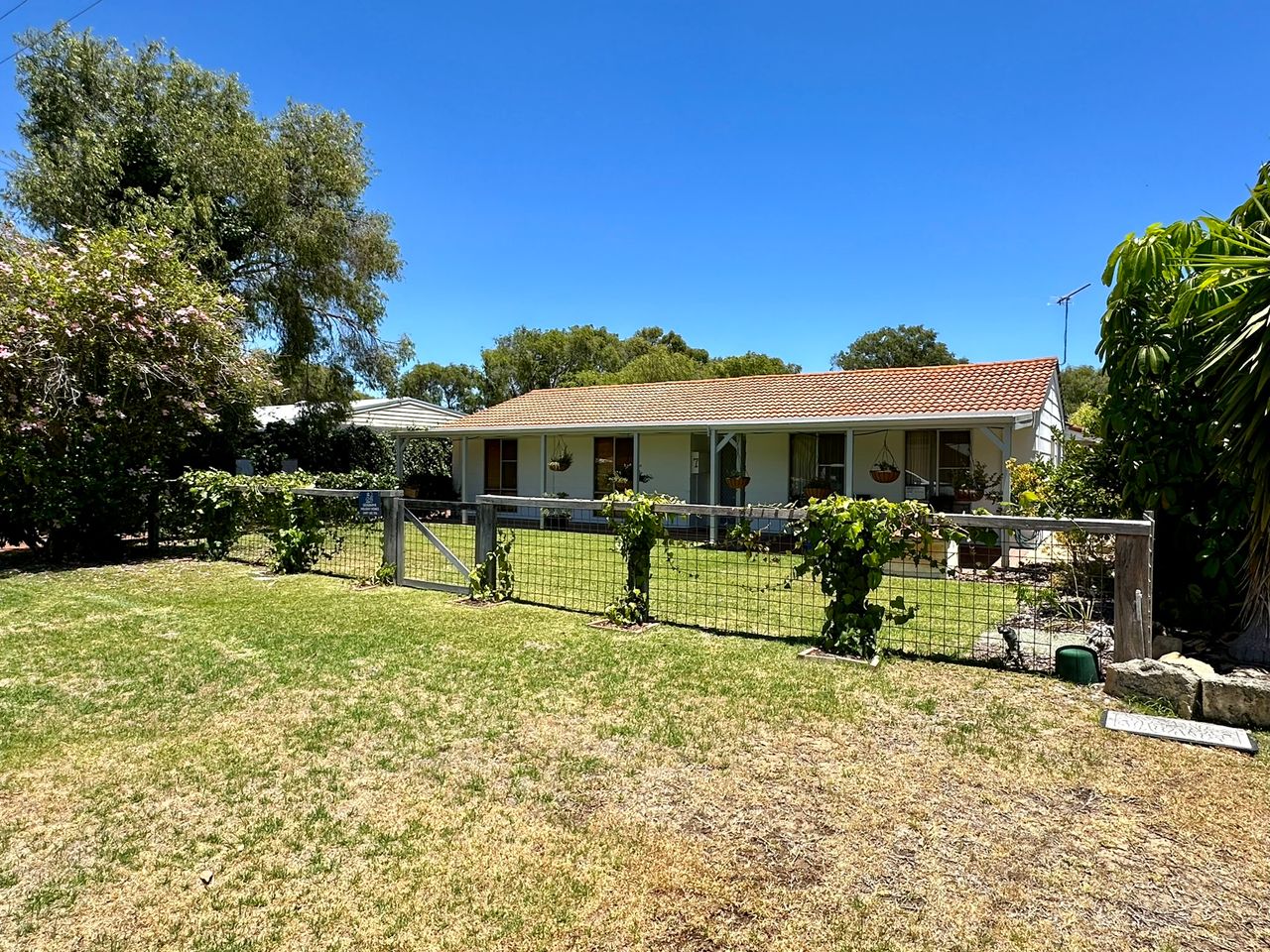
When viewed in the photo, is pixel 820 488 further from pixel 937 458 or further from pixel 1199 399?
pixel 1199 399

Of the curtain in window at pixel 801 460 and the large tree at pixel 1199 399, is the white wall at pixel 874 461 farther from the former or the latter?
the large tree at pixel 1199 399

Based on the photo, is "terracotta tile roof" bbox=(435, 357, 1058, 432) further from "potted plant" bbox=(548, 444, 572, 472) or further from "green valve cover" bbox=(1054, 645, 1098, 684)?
"green valve cover" bbox=(1054, 645, 1098, 684)

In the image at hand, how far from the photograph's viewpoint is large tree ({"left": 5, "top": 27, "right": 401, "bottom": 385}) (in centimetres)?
1380

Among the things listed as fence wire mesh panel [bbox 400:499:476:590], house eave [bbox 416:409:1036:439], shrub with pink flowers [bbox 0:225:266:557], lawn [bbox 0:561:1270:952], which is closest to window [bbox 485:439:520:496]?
house eave [bbox 416:409:1036:439]

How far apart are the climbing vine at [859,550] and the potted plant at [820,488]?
8.50m

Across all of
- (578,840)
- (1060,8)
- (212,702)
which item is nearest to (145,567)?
(212,702)

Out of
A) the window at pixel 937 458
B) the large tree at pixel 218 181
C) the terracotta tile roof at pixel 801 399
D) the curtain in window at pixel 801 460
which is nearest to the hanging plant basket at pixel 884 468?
the window at pixel 937 458

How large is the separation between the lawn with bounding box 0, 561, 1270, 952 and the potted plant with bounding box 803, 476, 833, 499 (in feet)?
29.1

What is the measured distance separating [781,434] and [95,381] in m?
12.0

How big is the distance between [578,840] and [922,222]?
19.8 m

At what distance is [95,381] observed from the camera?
10.1m

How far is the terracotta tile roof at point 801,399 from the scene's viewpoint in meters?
12.3

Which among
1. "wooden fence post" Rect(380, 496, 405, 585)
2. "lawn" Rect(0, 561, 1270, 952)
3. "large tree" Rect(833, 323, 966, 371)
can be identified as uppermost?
"large tree" Rect(833, 323, 966, 371)

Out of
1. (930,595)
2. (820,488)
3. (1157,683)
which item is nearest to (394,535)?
(930,595)
